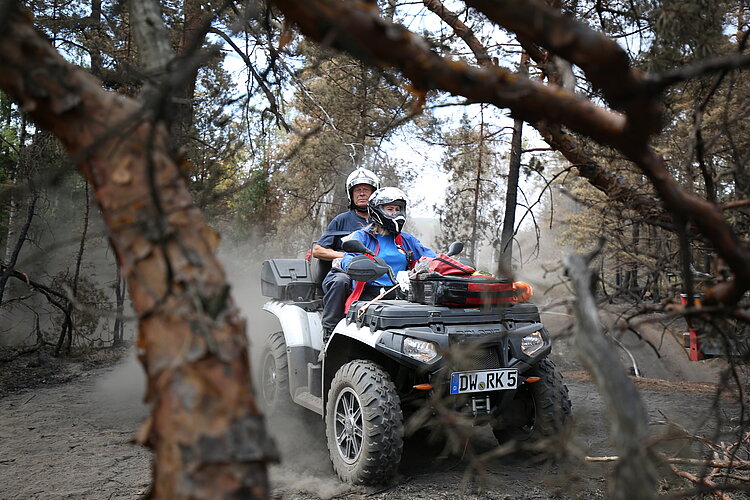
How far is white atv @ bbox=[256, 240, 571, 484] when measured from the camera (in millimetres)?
4203

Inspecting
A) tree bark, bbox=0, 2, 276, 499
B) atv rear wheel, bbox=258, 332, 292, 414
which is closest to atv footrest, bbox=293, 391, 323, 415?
atv rear wheel, bbox=258, 332, 292, 414

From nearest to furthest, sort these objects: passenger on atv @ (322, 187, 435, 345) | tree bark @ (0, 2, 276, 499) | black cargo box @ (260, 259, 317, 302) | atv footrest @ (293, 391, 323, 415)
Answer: tree bark @ (0, 2, 276, 499) < atv footrest @ (293, 391, 323, 415) < passenger on atv @ (322, 187, 435, 345) < black cargo box @ (260, 259, 317, 302)

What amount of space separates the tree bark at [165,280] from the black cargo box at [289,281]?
4599mm

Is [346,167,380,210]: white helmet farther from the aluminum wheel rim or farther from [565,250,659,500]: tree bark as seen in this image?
[565,250,659,500]: tree bark

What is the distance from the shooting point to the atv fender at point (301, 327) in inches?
223

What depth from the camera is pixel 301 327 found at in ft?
18.8

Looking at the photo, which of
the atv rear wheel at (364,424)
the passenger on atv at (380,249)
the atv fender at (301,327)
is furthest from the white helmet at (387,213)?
the atv rear wheel at (364,424)

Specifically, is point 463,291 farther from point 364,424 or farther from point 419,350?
point 364,424

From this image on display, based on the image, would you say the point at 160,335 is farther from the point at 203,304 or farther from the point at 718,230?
the point at 718,230

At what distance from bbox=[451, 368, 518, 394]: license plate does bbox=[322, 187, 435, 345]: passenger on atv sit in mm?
1167

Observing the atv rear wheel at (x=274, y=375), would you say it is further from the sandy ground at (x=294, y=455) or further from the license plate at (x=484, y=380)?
→ the license plate at (x=484, y=380)

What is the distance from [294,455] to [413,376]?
4.75 ft

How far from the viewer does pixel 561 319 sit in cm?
1402

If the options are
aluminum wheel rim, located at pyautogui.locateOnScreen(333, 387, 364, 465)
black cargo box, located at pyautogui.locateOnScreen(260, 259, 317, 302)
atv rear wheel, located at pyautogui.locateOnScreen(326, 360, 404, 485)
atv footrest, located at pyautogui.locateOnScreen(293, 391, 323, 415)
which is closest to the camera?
atv rear wheel, located at pyautogui.locateOnScreen(326, 360, 404, 485)
